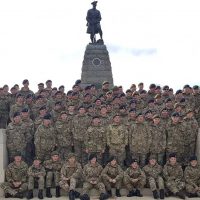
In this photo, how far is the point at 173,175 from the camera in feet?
37.1

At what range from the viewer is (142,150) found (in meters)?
11.7

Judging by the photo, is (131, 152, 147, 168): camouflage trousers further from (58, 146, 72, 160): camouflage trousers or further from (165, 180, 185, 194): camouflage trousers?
(58, 146, 72, 160): camouflage trousers

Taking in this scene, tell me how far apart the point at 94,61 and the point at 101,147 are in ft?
35.7

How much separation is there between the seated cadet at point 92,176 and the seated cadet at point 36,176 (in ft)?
3.42

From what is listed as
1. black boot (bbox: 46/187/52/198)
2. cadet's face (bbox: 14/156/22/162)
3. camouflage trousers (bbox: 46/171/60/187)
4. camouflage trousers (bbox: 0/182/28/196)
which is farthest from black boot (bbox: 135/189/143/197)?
cadet's face (bbox: 14/156/22/162)

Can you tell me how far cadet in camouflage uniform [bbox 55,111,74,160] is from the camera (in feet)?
39.0

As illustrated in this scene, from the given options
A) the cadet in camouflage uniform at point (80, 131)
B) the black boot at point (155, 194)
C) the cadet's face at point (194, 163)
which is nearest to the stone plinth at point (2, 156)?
the cadet in camouflage uniform at point (80, 131)

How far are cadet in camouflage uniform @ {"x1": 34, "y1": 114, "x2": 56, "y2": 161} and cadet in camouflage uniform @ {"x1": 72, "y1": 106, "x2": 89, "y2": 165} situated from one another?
0.60m

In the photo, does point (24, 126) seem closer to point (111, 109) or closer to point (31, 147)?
point (31, 147)

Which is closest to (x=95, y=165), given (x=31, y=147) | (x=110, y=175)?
(x=110, y=175)

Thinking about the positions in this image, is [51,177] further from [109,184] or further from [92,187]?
[109,184]

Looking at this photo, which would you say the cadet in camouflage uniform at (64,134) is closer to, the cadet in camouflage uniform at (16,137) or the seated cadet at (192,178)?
the cadet in camouflage uniform at (16,137)

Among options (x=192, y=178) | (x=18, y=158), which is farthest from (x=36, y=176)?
(x=192, y=178)

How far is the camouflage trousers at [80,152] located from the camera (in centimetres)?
1197
